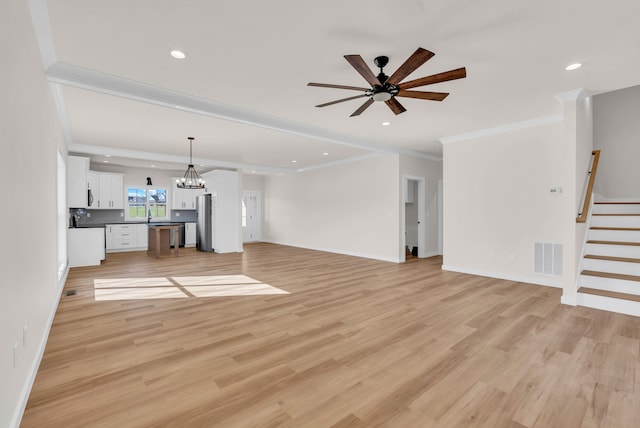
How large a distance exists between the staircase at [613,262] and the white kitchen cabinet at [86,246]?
8.94 meters

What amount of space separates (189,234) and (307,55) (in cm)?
865

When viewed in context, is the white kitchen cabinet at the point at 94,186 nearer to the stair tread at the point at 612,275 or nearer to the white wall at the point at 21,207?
the white wall at the point at 21,207

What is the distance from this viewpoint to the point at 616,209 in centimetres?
500

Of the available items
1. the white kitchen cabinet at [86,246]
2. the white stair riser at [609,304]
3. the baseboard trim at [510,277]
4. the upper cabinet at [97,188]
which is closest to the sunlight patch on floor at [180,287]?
the white kitchen cabinet at [86,246]

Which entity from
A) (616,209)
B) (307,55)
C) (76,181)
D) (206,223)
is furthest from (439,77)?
(206,223)

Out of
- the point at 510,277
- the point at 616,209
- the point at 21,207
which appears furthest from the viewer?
the point at 510,277

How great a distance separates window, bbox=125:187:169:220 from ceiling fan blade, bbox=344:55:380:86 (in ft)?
30.2

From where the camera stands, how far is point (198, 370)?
90.3 inches

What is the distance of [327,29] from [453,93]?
210cm

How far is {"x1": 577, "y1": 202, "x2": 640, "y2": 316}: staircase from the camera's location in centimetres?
362

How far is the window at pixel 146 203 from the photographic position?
30.5ft

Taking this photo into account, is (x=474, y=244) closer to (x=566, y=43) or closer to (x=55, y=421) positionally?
(x=566, y=43)

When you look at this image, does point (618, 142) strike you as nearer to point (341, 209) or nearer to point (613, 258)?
point (613, 258)

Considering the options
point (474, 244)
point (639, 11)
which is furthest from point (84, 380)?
point (474, 244)
